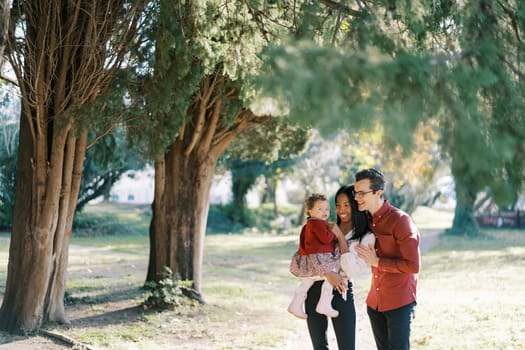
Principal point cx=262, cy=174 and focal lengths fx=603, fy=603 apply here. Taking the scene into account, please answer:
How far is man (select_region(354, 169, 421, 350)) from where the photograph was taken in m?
4.51

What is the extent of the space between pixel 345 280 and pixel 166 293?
5.59 metres

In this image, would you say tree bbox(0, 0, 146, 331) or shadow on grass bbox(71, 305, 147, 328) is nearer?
tree bbox(0, 0, 146, 331)

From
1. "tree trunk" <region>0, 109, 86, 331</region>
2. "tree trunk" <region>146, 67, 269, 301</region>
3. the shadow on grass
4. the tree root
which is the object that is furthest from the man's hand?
"tree trunk" <region>146, 67, 269, 301</region>

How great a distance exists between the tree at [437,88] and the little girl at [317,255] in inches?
61.9

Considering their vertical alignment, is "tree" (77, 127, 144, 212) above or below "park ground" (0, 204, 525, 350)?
above

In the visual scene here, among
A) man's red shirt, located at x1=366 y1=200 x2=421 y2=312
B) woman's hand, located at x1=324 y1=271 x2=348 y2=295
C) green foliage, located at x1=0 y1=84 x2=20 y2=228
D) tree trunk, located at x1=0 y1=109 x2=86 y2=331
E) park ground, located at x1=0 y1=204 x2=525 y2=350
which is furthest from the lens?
green foliage, located at x1=0 y1=84 x2=20 y2=228

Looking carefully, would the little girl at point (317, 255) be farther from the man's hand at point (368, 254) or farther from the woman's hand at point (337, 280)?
the man's hand at point (368, 254)

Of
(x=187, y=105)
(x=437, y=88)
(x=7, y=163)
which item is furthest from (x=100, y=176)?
(x=437, y=88)

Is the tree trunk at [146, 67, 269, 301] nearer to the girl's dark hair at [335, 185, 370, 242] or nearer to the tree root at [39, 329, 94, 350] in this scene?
the tree root at [39, 329, 94, 350]

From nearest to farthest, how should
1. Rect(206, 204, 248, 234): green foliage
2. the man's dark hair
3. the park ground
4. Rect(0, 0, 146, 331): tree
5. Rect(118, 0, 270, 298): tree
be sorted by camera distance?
the man's dark hair
Rect(118, 0, 270, 298): tree
Rect(0, 0, 146, 331): tree
the park ground
Rect(206, 204, 248, 234): green foliage

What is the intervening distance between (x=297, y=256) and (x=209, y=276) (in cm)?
1038

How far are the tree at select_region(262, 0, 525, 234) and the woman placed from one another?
1.39m

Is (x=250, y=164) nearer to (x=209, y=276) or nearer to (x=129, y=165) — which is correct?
(x=129, y=165)

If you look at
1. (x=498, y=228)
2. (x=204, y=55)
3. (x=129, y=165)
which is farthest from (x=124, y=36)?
(x=498, y=228)
